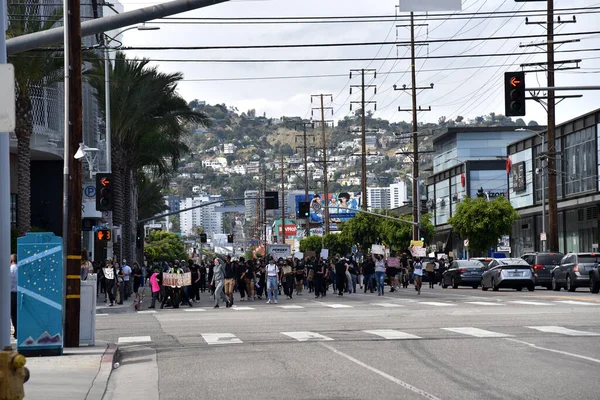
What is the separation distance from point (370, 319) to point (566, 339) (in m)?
7.86

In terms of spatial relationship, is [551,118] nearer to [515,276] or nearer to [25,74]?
[515,276]

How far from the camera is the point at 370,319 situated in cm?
A: 2625

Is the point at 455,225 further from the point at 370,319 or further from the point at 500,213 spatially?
the point at 370,319

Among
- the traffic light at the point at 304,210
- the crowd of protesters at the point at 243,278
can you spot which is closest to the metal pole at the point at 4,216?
the crowd of protesters at the point at 243,278

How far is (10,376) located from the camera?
321 inches

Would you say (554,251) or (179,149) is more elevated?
(179,149)

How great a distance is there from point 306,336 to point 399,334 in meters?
1.81

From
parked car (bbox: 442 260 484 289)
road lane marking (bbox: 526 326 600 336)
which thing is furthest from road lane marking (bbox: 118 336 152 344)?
parked car (bbox: 442 260 484 289)

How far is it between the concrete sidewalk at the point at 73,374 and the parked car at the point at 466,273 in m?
36.8

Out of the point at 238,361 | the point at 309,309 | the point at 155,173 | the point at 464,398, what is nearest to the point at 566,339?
the point at 238,361

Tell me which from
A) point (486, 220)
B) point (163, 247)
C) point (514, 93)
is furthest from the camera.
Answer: point (163, 247)

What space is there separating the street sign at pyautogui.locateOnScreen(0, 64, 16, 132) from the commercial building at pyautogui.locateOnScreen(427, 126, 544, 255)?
9426 cm

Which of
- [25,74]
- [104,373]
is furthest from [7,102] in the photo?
[25,74]

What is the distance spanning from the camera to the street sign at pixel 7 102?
1091 centimetres
